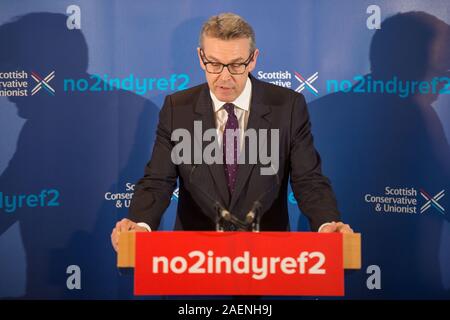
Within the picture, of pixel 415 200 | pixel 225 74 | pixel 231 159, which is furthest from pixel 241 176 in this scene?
pixel 415 200

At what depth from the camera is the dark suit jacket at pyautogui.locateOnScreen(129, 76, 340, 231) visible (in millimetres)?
2623

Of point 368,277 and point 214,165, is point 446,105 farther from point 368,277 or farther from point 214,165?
point 214,165

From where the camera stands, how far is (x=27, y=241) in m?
4.13

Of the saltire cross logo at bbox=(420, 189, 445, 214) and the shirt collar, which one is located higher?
the shirt collar

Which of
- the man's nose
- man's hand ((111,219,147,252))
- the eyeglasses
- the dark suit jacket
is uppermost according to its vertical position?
the eyeglasses

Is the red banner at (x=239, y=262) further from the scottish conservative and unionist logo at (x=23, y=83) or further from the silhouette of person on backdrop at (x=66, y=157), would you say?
the scottish conservative and unionist logo at (x=23, y=83)

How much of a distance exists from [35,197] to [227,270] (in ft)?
8.42

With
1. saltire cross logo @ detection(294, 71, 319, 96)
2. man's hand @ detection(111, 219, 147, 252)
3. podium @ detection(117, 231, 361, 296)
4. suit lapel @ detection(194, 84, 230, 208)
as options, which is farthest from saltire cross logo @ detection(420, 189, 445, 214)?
man's hand @ detection(111, 219, 147, 252)

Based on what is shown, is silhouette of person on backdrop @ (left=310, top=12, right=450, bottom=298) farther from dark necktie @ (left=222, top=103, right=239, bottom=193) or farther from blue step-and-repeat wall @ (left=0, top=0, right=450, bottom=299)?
dark necktie @ (left=222, top=103, right=239, bottom=193)

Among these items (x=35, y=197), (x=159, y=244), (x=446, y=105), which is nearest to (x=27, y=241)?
(x=35, y=197)

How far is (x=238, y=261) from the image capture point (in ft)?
6.42

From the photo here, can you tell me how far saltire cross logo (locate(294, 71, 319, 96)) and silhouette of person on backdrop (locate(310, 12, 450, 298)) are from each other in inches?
3.3
